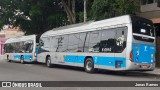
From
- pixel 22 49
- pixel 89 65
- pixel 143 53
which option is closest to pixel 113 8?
pixel 89 65

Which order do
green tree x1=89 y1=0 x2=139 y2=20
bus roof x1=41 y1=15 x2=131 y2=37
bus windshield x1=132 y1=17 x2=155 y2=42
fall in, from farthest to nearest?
green tree x1=89 y1=0 x2=139 y2=20
bus roof x1=41 y1=15 x2=131 y2=37
bus windshield x1=132 y1=17 x2=155 y2=42

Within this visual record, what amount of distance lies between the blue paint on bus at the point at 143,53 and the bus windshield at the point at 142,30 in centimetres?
38

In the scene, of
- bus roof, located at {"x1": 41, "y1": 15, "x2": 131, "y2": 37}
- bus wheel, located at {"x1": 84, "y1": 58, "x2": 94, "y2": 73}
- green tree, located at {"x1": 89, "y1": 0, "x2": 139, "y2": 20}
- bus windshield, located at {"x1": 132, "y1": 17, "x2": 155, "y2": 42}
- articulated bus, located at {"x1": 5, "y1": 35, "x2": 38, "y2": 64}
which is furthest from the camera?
articulated bus, located at {"x1": 5, "y1": 35, "x2": 38, "y2": 64}

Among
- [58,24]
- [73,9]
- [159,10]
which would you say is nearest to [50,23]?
[58,24]

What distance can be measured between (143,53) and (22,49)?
58.7 ft

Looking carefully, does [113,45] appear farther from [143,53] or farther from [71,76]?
[71,76]

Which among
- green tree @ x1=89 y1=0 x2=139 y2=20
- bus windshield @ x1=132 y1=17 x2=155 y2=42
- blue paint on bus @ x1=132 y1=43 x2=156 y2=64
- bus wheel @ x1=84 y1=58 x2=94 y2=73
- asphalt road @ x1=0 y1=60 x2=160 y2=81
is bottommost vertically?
asphalt road @ x1=0 y1=60 x2=160 y2=81

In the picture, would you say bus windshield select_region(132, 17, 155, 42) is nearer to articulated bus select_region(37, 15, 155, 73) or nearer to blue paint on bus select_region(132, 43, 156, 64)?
articulated bus select_region(37, 15, 155, 73)

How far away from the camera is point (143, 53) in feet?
55.4

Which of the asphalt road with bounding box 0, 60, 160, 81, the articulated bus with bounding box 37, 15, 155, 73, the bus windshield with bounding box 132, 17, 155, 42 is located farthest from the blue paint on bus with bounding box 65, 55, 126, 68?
the bus windshield with bounding box 132, 17, 155, 42

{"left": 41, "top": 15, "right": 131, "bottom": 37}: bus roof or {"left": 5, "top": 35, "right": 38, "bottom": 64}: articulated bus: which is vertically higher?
{"left": 41, "top": 15, "right": 131, "bottom": 37}: bus roof

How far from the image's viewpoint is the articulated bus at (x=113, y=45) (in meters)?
16.5

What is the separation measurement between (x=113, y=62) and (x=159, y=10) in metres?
9.35

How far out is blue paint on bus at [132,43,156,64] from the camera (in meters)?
16.5
